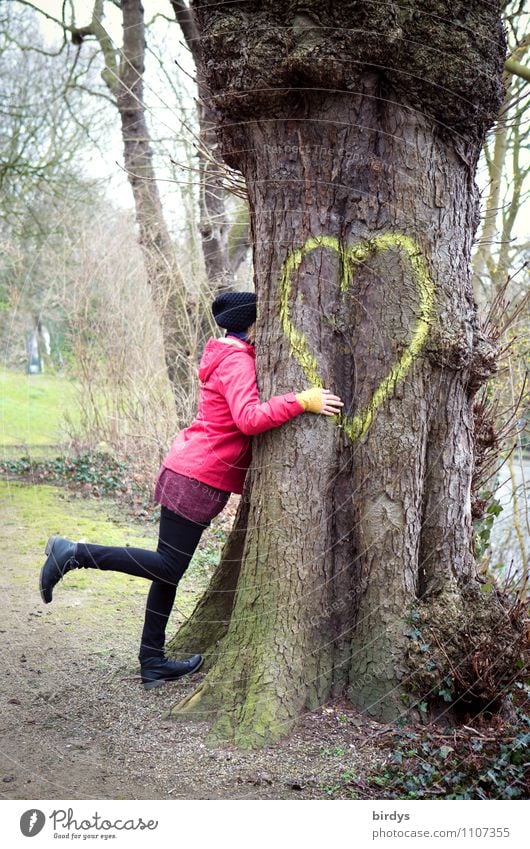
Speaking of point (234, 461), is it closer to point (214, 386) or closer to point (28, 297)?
point (214, 386)

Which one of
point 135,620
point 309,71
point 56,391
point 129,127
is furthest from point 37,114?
point 309,71

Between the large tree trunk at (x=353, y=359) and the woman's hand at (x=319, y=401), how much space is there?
5 cm

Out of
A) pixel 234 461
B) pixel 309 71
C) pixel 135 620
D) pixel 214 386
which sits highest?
pixel 309 71

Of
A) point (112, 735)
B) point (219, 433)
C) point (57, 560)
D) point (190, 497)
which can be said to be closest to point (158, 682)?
point (112, 735)

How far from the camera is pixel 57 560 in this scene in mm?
3123

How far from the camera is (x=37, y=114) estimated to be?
9641 millimetres

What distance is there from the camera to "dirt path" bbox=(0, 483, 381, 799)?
2.59 meters

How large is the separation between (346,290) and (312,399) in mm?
421

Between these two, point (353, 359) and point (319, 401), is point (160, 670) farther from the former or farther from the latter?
point (353, 359)

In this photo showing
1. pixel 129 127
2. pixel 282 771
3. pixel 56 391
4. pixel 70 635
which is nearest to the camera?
pixel 282 771

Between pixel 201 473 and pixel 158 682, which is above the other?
pixel 201 473

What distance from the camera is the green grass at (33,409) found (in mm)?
8711

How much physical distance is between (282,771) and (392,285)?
1.67 meters

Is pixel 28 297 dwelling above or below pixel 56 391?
above
